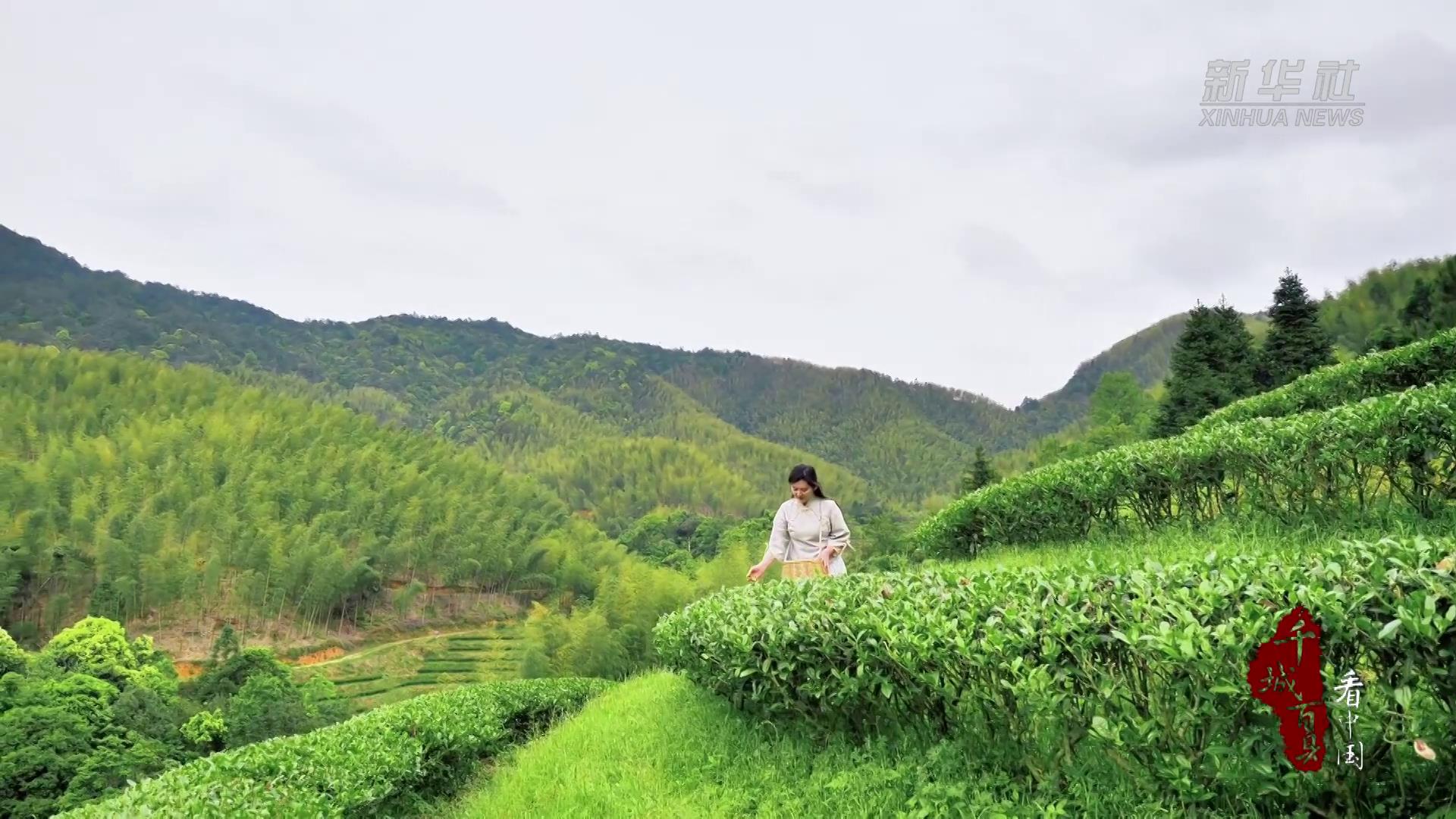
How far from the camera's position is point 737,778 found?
443 centimetres

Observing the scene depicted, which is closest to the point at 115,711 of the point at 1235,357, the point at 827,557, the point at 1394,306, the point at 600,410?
the point at 827,557

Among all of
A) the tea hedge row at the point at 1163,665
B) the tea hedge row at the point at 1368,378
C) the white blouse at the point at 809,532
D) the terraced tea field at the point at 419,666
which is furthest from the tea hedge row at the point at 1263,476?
the terraced tea field at the point at 419,666

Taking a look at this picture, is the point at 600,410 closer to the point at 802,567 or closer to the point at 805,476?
the point at 802,567

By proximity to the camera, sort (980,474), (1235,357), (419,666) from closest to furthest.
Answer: (1235,357) → (980,474) → (419,666)

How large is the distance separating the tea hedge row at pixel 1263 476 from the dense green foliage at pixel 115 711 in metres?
23.6

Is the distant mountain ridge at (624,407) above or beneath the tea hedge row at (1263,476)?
above

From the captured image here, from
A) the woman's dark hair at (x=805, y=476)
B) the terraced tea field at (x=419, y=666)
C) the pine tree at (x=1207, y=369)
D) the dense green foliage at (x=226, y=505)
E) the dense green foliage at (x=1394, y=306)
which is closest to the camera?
the woman's dark hair at (x=805, y=476)

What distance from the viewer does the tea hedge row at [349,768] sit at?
16.5ft

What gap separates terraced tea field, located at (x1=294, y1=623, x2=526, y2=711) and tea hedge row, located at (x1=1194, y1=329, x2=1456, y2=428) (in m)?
39.4

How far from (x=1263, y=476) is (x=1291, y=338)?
80.7 ft

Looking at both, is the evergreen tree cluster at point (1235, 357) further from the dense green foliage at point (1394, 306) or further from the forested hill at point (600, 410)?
the forested hill at point (600, 410)

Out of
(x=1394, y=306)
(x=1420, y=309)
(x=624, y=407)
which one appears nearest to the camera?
(x=1420, y=309)

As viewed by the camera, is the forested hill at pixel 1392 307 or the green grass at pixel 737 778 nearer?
the green grass at pixel 737 778

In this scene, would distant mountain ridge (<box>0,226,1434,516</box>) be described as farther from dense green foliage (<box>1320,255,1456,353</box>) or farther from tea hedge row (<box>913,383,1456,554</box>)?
tea hedge row (<box>913,383,1456,554</box>)
